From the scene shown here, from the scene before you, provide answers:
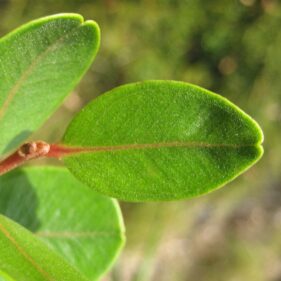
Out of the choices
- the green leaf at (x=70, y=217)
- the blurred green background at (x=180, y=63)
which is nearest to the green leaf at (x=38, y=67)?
the green leaf at (x=70, y=217)

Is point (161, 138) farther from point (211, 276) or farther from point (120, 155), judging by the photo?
point (211, 276)

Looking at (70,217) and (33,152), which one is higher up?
(33,152)

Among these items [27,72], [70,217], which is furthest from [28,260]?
[70,217]

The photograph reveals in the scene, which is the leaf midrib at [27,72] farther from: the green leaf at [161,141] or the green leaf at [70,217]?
the green leaf at [70,217]

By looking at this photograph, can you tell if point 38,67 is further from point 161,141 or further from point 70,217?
point 70,217

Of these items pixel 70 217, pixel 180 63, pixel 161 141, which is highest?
pixel 161 141

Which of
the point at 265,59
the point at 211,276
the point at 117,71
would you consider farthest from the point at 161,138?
the point at 211,276
